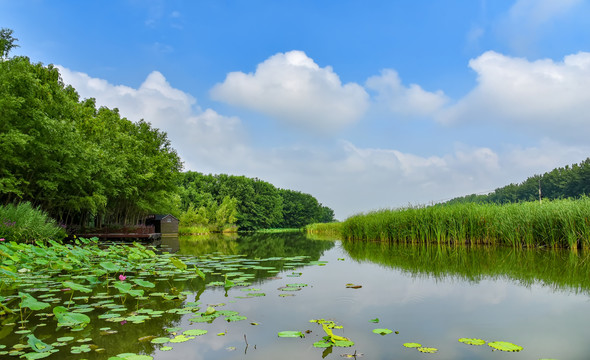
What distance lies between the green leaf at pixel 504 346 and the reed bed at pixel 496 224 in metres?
9.77

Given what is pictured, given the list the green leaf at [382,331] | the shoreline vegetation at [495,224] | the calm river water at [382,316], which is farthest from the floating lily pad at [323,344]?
the shoreline vegetation at [495,224]

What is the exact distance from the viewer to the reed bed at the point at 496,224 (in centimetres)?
1020

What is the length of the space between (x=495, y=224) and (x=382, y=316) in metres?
10.2

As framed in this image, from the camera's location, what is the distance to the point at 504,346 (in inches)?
102

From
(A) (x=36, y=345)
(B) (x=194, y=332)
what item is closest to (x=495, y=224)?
(B) (x=194, y=332)

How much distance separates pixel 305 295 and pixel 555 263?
6010mm

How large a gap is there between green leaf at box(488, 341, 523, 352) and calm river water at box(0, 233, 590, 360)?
0.12 feet

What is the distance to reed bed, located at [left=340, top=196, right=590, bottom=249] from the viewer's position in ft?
33.5

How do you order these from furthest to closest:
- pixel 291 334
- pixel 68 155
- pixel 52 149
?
pixel 68 155 < pixel 52 149 < pixel 291 334

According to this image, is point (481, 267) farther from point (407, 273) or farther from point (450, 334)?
point (450, 334)

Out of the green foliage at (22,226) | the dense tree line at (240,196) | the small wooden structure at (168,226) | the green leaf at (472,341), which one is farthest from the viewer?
the dense tree line at (240,196)

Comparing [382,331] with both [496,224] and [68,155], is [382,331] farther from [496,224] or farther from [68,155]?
[68,155]

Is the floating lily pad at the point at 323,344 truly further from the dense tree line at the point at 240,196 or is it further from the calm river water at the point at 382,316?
the dense tree line at the point at 240,196

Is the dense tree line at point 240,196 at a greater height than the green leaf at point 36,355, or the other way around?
the dense tree line at point 240,196
